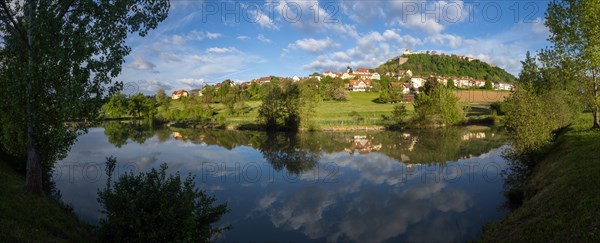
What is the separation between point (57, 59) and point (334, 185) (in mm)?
19596

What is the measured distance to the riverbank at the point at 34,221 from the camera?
10265 mm

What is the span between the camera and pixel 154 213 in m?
11.7

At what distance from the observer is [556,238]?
33.8ft

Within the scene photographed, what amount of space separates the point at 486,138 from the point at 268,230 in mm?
48925

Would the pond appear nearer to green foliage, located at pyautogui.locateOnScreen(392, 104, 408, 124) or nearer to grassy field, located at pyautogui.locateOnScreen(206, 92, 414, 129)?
green foliage, located at pyautogui.locateOnScreen(392, 104, 408, 124)

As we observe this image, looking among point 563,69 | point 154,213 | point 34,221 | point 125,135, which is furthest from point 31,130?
point 125,135

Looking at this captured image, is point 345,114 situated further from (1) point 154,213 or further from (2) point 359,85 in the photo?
(1) point 154,213

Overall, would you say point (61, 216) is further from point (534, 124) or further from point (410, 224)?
point (534, 124)

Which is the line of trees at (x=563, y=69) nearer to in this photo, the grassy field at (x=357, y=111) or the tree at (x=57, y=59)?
the tree at (x=57, y=59)

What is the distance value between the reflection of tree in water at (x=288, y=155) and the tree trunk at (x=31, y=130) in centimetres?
2066

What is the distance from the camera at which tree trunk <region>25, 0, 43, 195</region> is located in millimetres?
13977

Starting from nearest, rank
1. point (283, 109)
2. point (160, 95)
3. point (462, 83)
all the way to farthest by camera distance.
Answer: point (283, 109) → point (160, 95) → point (462, 83)

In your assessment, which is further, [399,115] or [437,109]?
[399,115]

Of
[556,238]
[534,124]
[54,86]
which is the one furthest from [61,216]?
[534,124]
